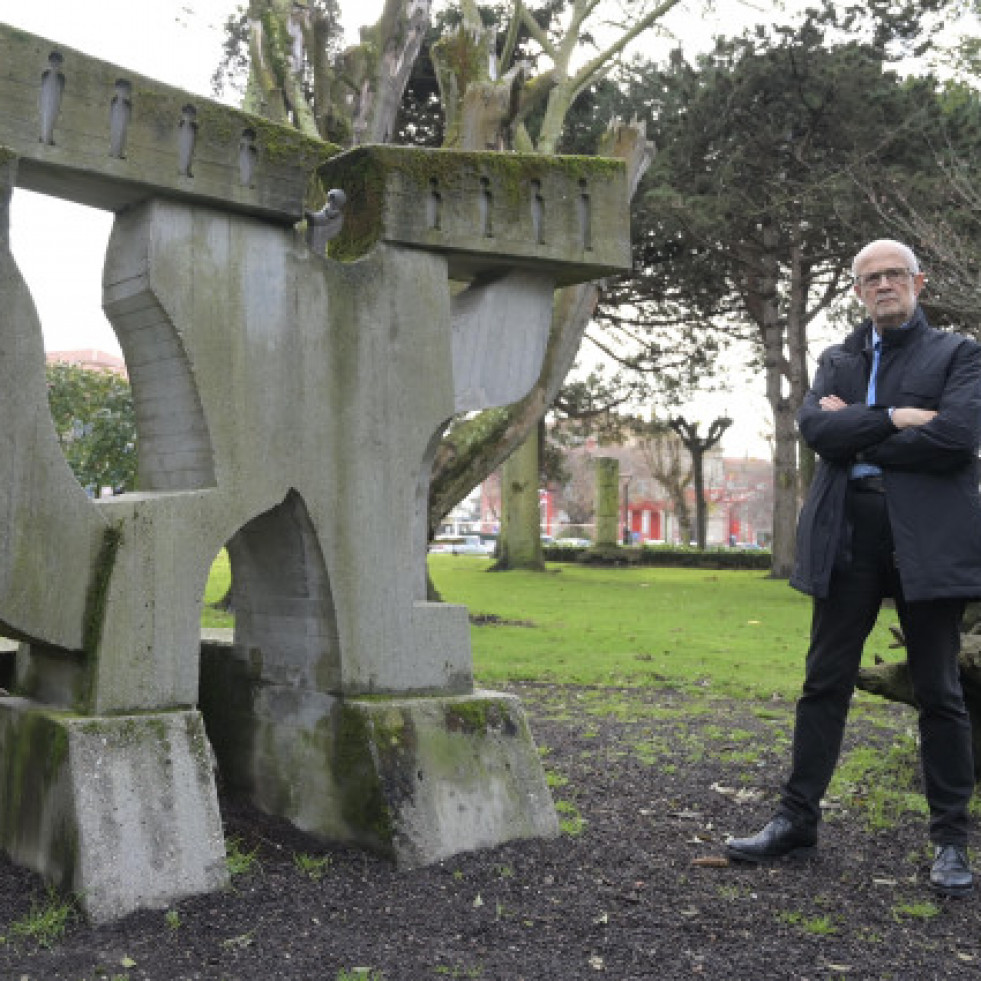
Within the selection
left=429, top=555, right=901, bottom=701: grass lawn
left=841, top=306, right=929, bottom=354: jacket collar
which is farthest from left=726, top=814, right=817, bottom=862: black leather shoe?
left=429, top=555, right=901, bottom=701: grass lawn

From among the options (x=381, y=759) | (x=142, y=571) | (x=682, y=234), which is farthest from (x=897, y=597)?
(x=682, y=234)

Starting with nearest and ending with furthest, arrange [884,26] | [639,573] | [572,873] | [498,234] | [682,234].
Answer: [572,873] → [498,234] → [884,26] → [682,234] → [639,573]

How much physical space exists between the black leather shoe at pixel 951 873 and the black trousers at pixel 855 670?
1.6 inches

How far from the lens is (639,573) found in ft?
94.2

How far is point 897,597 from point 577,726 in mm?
3467

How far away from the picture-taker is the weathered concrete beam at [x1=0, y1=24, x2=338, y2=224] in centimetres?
359

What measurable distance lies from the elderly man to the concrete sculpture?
109 centimetres

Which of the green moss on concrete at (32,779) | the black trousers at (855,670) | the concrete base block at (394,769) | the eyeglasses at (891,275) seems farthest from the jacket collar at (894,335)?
the green moss on concrete at (32,779)

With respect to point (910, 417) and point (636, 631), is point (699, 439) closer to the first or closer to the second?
point (636, 631)

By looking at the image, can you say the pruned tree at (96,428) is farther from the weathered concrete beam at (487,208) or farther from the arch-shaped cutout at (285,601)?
the weathered concrete beam at (487,208)

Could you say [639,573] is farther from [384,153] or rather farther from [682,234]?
[384,153]

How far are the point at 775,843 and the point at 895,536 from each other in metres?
1.28

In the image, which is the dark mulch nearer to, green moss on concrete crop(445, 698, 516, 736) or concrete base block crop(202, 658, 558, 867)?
concrete base block crop(202, 658, 558, 867)

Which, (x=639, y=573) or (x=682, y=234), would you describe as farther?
(x=639, y=573)
